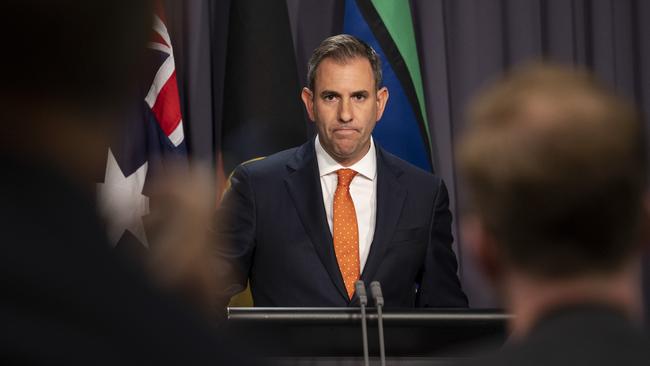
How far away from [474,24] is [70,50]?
4698 mm

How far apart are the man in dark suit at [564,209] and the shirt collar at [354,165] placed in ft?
9.83

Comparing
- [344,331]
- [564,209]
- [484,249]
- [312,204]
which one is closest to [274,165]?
[312,204]

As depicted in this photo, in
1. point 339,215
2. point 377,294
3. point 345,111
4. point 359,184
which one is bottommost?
point 377,294

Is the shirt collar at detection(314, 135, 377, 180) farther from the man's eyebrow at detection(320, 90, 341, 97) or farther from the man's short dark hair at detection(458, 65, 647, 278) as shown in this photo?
the man's short dark hair at detection(458, 65, 647, 278)

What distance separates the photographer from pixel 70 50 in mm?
468

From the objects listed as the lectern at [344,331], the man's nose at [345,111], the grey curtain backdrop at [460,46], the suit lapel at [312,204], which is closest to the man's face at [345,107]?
the man's nose at [345,111]

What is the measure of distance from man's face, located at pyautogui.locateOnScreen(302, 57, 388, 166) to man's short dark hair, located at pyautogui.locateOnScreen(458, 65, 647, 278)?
295 cm

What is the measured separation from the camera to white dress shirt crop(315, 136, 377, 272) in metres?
3.82

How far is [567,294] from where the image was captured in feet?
2.79

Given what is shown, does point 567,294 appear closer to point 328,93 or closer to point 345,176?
point 345,176

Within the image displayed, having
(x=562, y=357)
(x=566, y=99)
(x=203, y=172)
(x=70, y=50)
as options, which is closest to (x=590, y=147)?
(x=566, y=99)

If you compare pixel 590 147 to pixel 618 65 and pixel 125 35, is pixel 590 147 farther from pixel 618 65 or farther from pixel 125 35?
pixel 618 65

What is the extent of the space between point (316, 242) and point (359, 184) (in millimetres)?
367

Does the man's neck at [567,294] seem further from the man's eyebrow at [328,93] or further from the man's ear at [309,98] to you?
the man's ear at [309,98]
